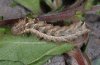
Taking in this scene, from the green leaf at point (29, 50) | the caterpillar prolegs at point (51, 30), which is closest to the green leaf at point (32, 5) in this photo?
the caterpillar prolegs at point (51, 30)

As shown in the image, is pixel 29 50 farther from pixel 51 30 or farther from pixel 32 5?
pixel 32 5

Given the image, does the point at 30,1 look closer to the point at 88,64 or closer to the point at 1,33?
the point at 1,33

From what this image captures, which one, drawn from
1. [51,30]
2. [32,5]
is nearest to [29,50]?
[51,30]

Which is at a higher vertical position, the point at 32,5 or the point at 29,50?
the point at 32,5

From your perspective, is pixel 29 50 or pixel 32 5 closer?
pixel 29 50

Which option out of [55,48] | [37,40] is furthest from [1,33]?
[55,48]

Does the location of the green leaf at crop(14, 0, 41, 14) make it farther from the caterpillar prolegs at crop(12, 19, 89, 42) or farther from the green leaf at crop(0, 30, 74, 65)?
the green leaf at crop(0, 30, 74, 65)
